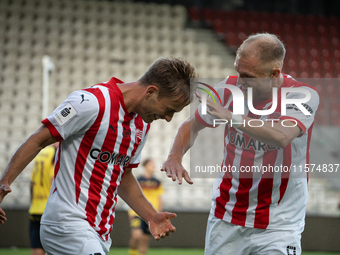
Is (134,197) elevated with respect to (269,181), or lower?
lower

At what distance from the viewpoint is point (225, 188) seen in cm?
244

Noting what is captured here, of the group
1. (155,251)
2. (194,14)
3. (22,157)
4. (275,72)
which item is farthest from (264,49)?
(194,14)

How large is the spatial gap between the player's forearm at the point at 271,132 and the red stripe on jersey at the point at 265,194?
25cm

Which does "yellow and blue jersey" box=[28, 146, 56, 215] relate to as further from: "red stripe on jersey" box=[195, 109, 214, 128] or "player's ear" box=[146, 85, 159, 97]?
"player's ear" box=[146, 85, 159, 97]

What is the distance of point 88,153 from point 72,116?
0.75ft

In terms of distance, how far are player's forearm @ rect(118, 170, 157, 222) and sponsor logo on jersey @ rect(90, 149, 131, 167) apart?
10.5 inches

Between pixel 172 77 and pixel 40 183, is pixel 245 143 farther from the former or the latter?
pixel 40 183

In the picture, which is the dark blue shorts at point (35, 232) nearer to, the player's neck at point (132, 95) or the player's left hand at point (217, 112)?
the player's neck at point (132, 95)

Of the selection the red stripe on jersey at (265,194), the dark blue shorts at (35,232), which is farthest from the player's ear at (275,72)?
the dark blue shorts at (35,232)

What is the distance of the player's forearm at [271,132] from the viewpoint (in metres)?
1.98

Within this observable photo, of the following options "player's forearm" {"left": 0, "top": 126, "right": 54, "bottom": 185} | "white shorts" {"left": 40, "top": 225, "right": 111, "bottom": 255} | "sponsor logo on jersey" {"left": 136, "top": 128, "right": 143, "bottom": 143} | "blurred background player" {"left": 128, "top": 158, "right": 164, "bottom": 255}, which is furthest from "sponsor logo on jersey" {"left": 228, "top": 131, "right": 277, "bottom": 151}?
"blurred background player" {"left": 128, "top": 158, "right": 164, "bottom": 255}

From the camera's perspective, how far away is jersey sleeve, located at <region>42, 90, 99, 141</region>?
1887 mm

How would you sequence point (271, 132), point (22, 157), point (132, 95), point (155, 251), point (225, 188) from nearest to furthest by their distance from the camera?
point (22, 157) → point (271, 132) → point (132, 95) → point (225, 188) → point (155, 251)

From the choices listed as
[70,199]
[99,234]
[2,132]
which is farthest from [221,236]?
[2,132]
